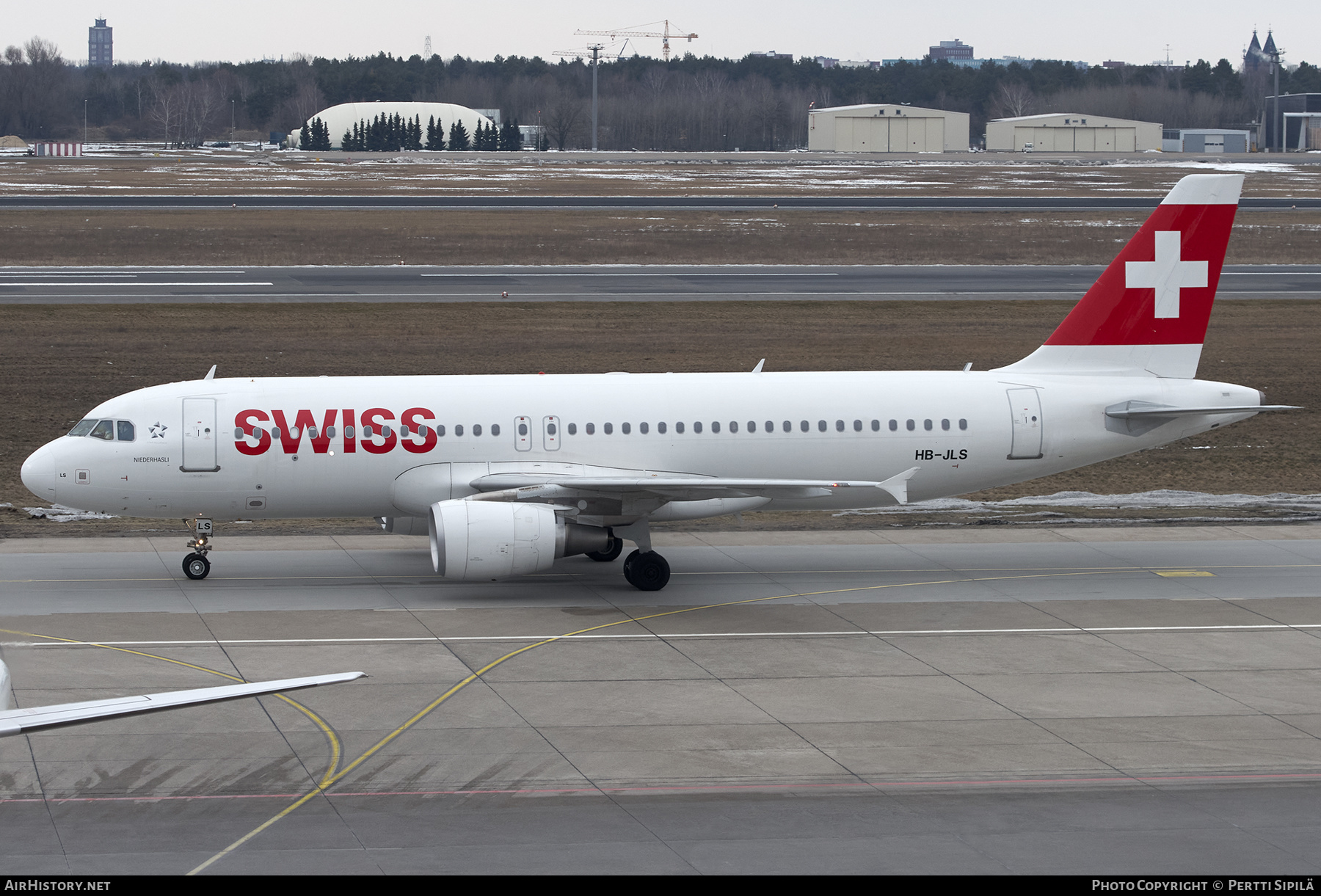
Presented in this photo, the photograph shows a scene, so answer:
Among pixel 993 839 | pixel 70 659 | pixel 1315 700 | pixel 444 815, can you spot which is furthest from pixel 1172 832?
pixel 70 659

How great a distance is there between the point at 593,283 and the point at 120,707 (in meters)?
60.8

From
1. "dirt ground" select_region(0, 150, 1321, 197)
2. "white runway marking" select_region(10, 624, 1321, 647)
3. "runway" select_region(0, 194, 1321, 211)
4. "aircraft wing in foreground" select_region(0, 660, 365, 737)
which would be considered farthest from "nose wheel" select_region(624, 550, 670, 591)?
"dirt ground" select_region(0, 150, 1321, 197)

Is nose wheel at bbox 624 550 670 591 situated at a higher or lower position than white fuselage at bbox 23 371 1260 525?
lower

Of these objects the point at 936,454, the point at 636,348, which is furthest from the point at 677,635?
the point at 636,348

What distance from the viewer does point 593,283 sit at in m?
72.1

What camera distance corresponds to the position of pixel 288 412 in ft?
93.0

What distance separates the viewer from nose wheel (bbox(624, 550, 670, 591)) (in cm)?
2841

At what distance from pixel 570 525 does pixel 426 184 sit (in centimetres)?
11683

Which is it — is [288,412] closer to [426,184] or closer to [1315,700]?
[1315,700]

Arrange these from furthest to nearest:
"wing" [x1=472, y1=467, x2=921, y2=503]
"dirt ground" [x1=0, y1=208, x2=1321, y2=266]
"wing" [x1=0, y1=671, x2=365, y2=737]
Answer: "dirt ground" [x1=0, y1=208, x2=1321, y2=266] → "wing" [x1=472, y1=467, x2=921, y2=503] → "wing" [x1=0, y1=671, x2=365, y2=737]

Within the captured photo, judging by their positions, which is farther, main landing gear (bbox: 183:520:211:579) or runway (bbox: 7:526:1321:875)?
main landing gear (bbox: 183:520:211:579)

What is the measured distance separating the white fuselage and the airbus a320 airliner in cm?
4

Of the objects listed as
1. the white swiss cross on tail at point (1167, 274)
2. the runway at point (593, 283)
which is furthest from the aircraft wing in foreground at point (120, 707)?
the runway at point (593, 283)

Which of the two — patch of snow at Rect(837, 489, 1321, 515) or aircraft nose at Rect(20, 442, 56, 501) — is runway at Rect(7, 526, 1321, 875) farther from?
patch of snow at Rect(837, 489, 1321, 515)
